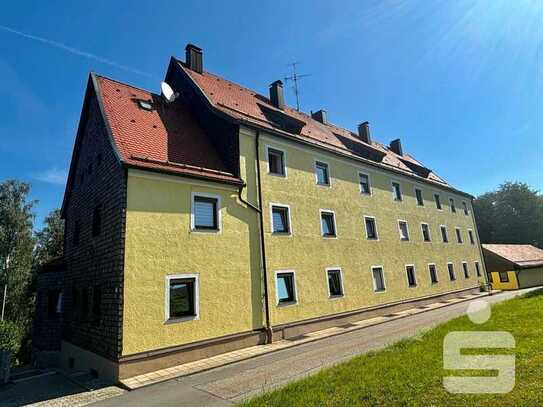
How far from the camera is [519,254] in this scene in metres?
40.9

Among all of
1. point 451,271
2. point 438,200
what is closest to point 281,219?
point 451,271

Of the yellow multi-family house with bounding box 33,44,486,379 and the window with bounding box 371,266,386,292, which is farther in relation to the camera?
the window with bounding box 371,266,386,292

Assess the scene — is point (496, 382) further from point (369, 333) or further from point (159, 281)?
point (159, 281)

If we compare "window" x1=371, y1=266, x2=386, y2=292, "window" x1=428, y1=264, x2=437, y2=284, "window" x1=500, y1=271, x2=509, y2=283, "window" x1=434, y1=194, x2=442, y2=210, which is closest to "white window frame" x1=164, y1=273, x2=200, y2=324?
"window" x1=371, y1=266, x2=386, y2=292

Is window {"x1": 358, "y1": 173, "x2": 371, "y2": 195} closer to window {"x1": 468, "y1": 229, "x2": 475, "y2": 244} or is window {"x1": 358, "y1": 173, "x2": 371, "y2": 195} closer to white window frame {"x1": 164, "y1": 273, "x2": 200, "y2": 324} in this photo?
white window frame {"x1": 164, "y1": 273, "x2": 200, "y2": 324}

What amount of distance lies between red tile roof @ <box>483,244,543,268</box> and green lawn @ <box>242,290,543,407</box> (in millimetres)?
35201

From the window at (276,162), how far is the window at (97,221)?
7718 millimetres

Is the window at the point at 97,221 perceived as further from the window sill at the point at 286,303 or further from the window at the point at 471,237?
the window at the point at 471,237

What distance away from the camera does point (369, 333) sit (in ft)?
45.2

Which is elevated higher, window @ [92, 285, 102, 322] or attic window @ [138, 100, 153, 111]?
attic window @ [138, 100, 153, 111]

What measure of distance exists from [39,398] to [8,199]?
31.2 m

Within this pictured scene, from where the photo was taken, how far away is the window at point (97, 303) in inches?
441

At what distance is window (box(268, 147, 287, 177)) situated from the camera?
16.2 m

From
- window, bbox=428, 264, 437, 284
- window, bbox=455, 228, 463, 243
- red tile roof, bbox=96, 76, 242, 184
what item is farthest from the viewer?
window, bbox=455, 228, 463, 243
